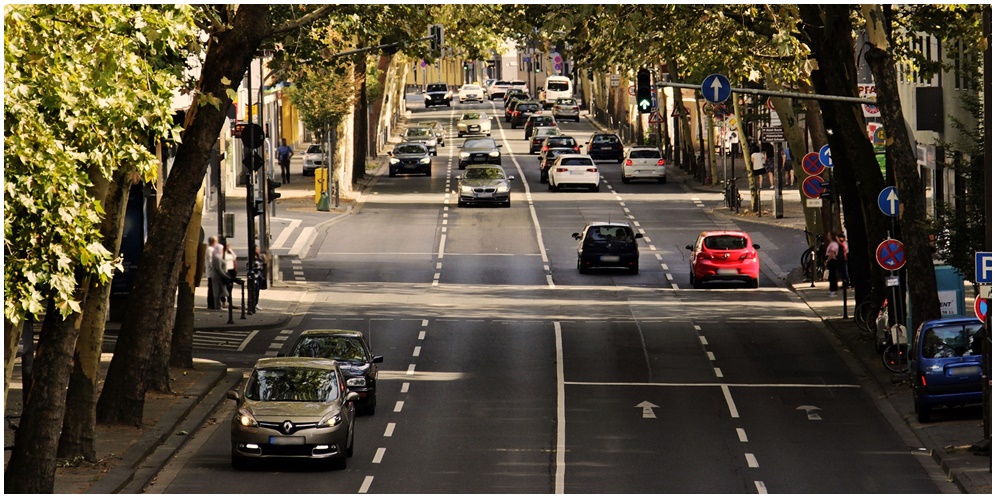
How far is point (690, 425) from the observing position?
24328 millimetres

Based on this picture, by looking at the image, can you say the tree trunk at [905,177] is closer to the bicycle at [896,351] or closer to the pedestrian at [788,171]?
the bicycle at [896,351]

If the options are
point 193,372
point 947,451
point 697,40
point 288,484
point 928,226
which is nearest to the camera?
point 288,484

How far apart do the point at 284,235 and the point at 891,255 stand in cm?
2762

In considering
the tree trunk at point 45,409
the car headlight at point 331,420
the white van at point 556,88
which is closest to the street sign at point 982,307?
the car headlight at point 331,420

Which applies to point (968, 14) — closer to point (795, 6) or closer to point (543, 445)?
point (795, 6)

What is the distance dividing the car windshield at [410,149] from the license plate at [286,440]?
55968mm

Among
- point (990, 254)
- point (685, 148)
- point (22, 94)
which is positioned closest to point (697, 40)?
point (990, 254)

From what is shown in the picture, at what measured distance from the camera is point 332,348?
26031 millimetres

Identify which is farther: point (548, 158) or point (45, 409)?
point (548, 158)

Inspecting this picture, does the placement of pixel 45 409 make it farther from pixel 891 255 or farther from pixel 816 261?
pixel 816 261

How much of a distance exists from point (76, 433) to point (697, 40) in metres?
15.6

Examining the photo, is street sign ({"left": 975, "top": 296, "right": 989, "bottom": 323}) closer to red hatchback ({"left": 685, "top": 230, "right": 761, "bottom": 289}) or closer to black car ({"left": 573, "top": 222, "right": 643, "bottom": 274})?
red hatchback ({"left": 685, "top": 230, "right": 761, "bottom": 289})

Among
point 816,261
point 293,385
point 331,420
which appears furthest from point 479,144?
point 331,420

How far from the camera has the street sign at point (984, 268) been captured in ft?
67.7
